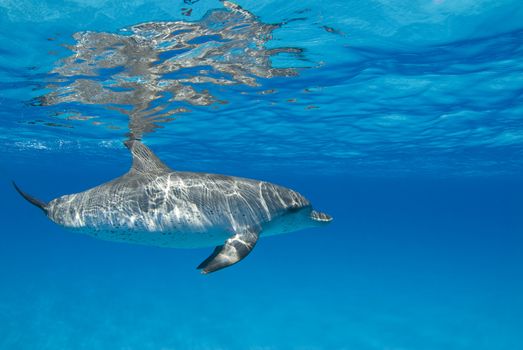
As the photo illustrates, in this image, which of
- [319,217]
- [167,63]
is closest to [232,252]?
[319,217]

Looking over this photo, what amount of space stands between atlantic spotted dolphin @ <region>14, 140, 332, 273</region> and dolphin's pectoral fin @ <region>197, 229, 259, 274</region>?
0.02m

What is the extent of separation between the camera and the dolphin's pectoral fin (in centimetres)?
550

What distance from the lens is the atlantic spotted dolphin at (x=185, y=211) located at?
6512 mm

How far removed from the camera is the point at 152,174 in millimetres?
7562

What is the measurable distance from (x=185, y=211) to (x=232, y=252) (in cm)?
125

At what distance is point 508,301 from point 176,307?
25.2m

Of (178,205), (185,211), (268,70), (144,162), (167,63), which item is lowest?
(185,211)

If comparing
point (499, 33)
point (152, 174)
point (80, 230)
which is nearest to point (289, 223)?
point (152, 174)

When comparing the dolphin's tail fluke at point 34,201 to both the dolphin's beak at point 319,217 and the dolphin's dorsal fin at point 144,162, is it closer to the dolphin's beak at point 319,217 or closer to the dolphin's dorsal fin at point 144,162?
the dolphin's dorsal fin at point 144,162

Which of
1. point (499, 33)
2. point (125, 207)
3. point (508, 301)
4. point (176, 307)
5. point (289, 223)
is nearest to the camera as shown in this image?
point (125, 207)

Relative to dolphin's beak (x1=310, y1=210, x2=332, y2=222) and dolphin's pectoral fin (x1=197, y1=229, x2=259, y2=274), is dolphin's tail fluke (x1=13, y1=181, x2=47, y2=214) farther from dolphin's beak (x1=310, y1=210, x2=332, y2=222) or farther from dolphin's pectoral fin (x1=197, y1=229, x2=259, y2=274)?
dolphin's beak (x1=310, y1=210, x2=332, y2=222)

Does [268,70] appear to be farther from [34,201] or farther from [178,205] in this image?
[34,201]

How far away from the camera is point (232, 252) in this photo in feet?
19.1

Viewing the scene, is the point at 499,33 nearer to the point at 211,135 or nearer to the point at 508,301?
Result: the point at 211,135
